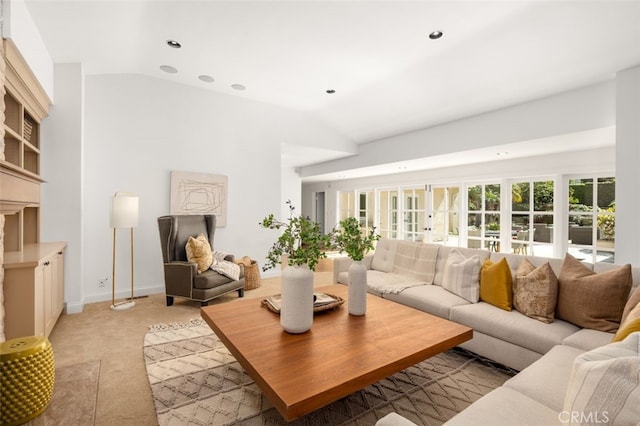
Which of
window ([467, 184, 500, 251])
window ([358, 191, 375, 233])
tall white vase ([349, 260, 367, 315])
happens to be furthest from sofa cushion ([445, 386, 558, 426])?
window ([358, 191, 375, 233])

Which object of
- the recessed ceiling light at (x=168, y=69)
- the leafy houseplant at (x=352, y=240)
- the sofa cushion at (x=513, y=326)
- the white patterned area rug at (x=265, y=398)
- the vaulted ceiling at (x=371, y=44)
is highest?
the recessed ceiling light at (x=168, y=69)

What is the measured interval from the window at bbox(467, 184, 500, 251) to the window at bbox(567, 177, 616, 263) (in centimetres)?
113

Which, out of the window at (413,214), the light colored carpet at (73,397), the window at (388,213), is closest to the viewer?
the light colored carpet at (73,397)

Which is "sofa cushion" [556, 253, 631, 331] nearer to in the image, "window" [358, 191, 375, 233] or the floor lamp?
the floor lamp

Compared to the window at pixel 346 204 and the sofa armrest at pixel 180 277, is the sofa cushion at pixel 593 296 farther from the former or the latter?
the window at pixel 346 204

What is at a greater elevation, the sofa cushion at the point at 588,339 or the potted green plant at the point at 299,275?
the potted green plant at the point at 299,275

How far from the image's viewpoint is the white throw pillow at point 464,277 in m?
2.74

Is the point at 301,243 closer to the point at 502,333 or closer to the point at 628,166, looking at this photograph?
the point at 502,333

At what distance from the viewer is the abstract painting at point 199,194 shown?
4.57 metres

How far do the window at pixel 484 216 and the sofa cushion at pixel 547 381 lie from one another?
4487 millimetres

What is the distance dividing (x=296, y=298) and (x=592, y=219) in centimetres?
495

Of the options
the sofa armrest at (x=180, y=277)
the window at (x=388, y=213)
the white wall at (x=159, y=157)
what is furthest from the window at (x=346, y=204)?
the sofa armrest at (x=180, y=277)

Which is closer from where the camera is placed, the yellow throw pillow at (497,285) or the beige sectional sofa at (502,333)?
the beige sectional sofa at (502,333)

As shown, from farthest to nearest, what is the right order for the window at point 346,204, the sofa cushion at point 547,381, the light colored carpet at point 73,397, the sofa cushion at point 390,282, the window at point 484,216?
1. the window at point 346,204
2. the window at point 484,216
3. the sofa cushion at point 390,282
4. the light colored carpet at point 73,397
5. the sofa cushion at point 547,381
